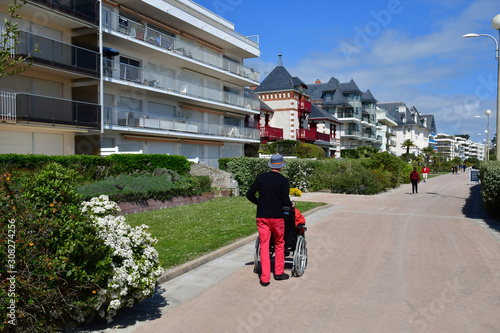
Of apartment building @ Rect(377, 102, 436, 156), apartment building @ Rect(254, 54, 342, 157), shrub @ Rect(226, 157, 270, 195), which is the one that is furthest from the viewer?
apartment building @ Rect(377, 102, 436, 156)

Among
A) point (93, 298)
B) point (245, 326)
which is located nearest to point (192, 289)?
point (245, 326)

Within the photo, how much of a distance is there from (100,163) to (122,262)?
48.5 feet

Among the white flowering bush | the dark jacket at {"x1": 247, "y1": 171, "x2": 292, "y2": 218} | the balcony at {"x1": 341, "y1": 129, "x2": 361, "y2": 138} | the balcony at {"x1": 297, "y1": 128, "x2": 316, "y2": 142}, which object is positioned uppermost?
the balcony at {"x1": 341, "y1": 129, "x2": 361, "y2": 138}

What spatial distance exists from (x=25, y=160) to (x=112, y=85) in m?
8.51

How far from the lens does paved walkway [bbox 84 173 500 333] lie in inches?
190

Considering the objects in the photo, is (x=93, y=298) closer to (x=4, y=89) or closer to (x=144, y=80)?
(x=4, y=89)

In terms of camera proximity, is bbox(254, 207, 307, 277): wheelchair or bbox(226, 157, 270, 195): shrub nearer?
bbox(254, 207, 307, 277): wheelchair

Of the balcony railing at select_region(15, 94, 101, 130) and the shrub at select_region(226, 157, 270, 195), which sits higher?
the balcony railing at select_region(15, 94, 101, 130)

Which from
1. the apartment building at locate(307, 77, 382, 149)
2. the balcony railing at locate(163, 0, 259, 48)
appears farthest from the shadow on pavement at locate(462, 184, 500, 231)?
the apartment building at locate(307, 77, 382, 149)

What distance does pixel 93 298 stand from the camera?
14.2 ft

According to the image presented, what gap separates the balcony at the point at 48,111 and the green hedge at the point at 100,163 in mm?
2397

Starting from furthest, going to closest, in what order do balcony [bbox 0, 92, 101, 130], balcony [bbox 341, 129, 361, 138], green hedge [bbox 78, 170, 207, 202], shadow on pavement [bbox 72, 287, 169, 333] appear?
balcony [bbox 341, 129, 361, 138]
balcony [bbox 0, 92, 101, 130]
green hedge [bbox 78, 170, 207, 202]
shadow on pavement [bbox 72, 287, 169, 333]

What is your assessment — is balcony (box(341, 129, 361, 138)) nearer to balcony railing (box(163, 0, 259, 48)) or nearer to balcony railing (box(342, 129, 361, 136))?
balcony railing (box(342, 129, 361, 136))

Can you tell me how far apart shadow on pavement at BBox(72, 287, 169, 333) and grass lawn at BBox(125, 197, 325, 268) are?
143 centimetres
